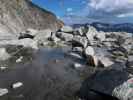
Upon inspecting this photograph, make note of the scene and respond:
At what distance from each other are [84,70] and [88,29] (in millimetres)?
32662

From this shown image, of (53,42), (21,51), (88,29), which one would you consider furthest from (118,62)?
(88,29)

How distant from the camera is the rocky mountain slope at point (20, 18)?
64062mm

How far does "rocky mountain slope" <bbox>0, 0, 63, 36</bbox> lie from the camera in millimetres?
64062

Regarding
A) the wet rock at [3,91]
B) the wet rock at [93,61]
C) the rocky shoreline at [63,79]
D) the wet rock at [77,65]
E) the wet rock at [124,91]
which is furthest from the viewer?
the wet rock at [93,61]

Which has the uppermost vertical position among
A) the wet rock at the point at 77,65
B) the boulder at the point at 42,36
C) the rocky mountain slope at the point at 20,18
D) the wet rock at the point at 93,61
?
the rocky mountain slope at the point at 20,18

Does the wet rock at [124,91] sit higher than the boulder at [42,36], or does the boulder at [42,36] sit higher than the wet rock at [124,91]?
the boulder at [42,36]

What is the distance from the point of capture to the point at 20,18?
76125 mm

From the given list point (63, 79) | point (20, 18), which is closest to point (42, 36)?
point (63, 79)

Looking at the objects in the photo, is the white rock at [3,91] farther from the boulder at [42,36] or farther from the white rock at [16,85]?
the boulder at [42,36]

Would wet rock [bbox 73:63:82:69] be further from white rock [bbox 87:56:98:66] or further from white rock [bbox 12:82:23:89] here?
white rock [bbox 12:82:23:89]

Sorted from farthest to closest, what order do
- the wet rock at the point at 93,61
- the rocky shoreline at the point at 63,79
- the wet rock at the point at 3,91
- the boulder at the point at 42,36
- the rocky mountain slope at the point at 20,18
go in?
the rocky mountain slope at the point at 20,18
the boulder at the point at 42,36
the wet rock at the point at 93,61
the wet rock at the point at 3,91
the rocky shoreline at the point at 63,79

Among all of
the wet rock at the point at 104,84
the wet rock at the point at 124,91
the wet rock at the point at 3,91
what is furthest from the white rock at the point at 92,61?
the wet rock at the point at 3,91

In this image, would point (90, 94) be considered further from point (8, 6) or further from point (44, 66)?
point (8, 6)

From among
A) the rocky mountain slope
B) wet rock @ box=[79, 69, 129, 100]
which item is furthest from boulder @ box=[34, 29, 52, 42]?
wet rock @ box=[79, 69, 129, 100]
